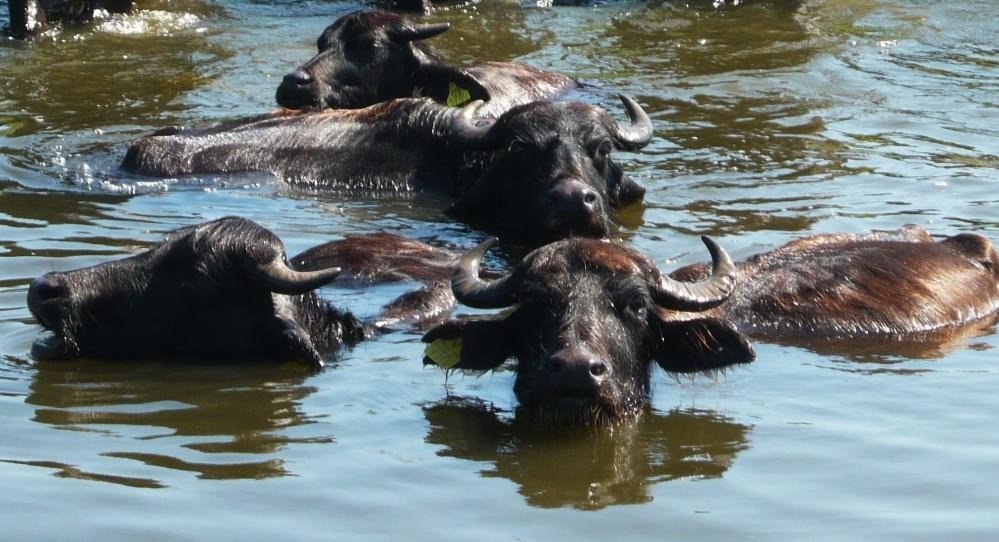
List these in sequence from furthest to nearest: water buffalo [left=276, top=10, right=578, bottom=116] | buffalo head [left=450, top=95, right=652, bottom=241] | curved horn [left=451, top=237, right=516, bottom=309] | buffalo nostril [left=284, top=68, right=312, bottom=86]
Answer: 1. water buffalo [left=276, top=10, right=578, bottom=116]
2. buffalo nostril [left=284, top=68, right=312, bottom=86]
3. buffalo head [left=450, top=95, right=652, bottom=241]
4. curved horn [left=451, top=237, right=516, bottom=309]

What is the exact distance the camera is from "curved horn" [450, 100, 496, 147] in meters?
12.3

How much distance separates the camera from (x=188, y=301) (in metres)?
8.24

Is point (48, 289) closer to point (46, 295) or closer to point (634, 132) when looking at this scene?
point (46, 295)

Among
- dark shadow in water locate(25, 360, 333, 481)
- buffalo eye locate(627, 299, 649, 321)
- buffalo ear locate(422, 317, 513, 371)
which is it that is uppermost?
buffalo eye locate(627, 299, 649, 321)

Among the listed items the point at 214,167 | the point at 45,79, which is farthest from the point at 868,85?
the point at 45,79

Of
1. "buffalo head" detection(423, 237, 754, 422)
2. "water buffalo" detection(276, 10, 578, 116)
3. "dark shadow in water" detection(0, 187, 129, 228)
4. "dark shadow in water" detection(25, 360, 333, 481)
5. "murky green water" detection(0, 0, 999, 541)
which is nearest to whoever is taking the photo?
"murky green water" detection(0, 0, 999, 541)

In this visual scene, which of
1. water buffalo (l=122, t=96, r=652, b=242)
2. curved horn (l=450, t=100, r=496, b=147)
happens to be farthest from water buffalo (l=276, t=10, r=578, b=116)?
curved horn (l=450, t=100, r=496, b=147)

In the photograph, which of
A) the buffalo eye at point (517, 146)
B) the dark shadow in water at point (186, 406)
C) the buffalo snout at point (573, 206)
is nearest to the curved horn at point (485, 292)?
the dark shadow in water at point (186, 406)

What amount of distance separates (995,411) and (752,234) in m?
4.13

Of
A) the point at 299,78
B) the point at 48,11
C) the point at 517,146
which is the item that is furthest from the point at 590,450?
the point at 48,11

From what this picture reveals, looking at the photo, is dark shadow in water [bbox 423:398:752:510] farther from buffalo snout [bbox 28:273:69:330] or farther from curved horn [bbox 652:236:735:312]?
buffalo snout [bbox 28:273:69:330]

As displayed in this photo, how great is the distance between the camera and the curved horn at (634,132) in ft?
40.2

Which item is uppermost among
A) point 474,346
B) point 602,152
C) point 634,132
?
point 634,132

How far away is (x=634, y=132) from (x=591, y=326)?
532cm
